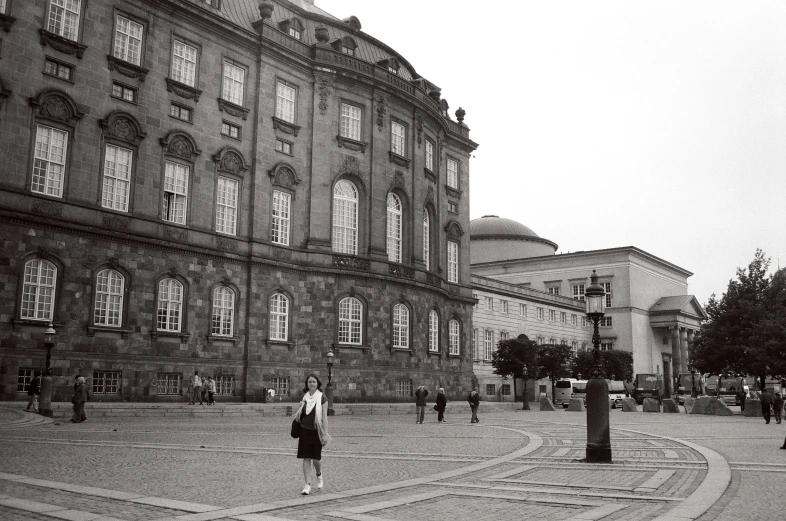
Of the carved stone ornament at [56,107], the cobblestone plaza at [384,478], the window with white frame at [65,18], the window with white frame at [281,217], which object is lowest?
the cobblestone plaza at [384,478]

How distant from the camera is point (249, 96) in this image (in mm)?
44438

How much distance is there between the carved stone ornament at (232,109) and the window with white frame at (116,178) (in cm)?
677

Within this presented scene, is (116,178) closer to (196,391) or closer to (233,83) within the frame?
(233,83)

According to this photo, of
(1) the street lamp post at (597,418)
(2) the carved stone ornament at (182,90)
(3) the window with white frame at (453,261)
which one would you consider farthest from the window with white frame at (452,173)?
(1) the street lamp post at (597,418)

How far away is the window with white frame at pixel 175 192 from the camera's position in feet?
130

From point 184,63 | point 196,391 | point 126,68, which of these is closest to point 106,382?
point 196,391

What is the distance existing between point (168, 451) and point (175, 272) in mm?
Answer: 22592

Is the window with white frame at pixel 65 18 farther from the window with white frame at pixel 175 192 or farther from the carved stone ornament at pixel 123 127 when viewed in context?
the window with white frame at pixel 175 192

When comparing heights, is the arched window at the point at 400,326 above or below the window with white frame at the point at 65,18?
below

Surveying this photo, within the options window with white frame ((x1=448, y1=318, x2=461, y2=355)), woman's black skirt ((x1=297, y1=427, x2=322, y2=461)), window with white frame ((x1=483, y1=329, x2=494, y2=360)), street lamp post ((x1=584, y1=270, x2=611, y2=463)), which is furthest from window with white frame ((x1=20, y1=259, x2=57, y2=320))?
window with white frame ((x1=483, y1=329, x2=494, y2=360))

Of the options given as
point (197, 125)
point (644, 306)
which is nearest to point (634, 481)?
point (197, 125)

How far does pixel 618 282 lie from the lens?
3962 inches

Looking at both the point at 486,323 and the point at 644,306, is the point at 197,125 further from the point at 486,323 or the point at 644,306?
the point at 644,306

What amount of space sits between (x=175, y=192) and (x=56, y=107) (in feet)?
24.5
